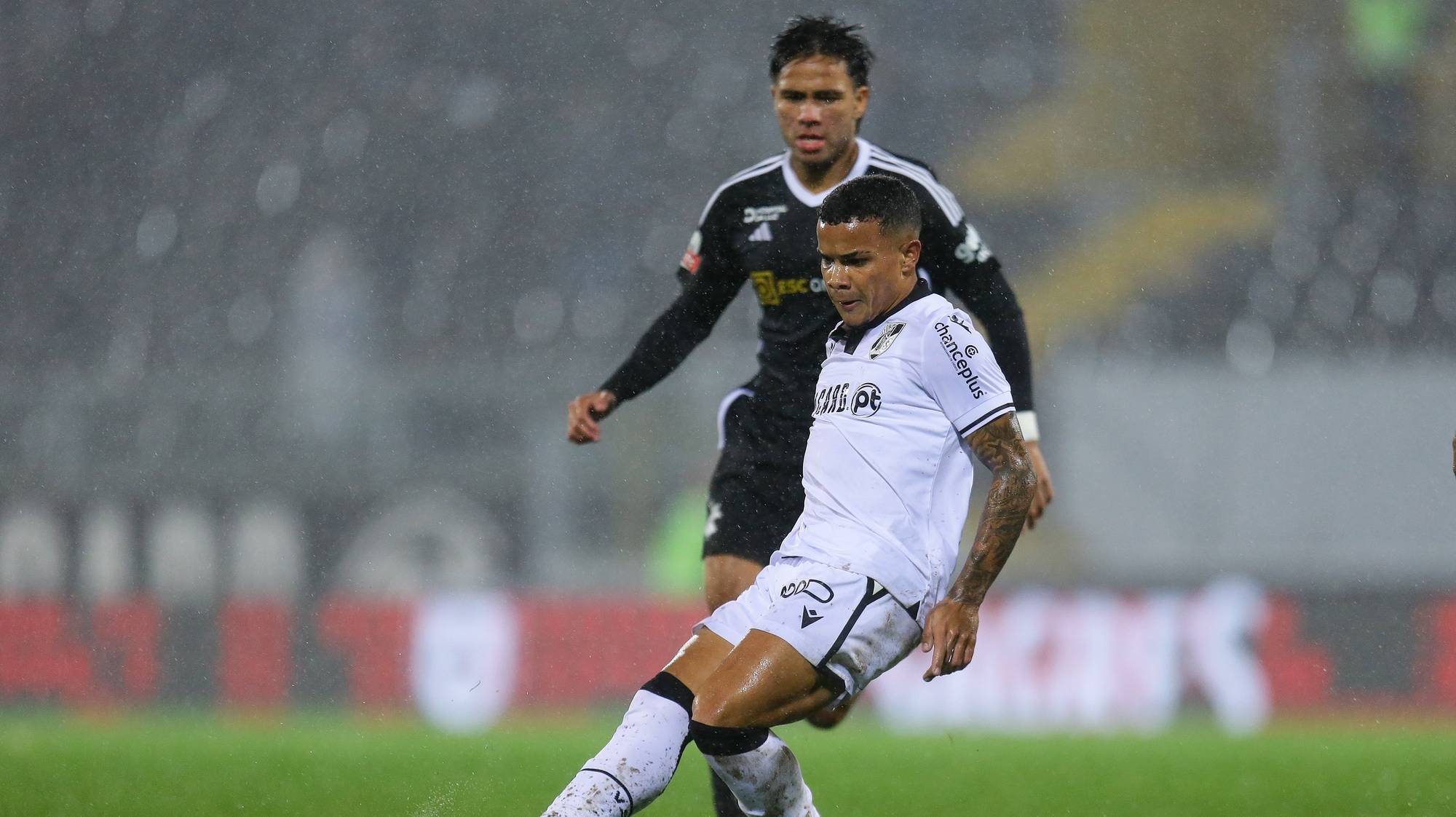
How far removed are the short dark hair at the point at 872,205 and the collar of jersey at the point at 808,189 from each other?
0.76 m

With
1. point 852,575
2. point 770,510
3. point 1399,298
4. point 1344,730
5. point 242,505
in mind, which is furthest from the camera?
point 1399,298

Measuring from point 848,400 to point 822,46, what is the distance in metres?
1.26

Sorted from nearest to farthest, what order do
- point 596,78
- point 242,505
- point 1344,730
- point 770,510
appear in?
point 770,510 < point 1344,730 < point 242,505 < point 596,78

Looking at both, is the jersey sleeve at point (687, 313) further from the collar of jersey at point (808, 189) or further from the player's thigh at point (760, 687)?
the player's thigh at point (760, 687)

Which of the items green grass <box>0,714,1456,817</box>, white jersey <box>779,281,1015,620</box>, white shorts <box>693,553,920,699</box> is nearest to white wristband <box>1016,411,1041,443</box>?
white jersey <box>779,281,1015,620</box>

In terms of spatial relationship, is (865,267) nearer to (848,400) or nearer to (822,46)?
(848,400)

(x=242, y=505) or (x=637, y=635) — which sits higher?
(x=242, y=505)

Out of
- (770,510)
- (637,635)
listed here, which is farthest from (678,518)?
(770,510)

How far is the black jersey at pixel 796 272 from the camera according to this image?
451cm

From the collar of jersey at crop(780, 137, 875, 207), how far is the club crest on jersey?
0.87 m

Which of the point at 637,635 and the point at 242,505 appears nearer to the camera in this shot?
the point at 637,635

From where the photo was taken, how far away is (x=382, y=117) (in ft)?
67.4

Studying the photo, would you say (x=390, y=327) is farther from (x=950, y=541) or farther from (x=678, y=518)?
(x=950, y=541)

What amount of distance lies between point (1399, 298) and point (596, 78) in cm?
977
